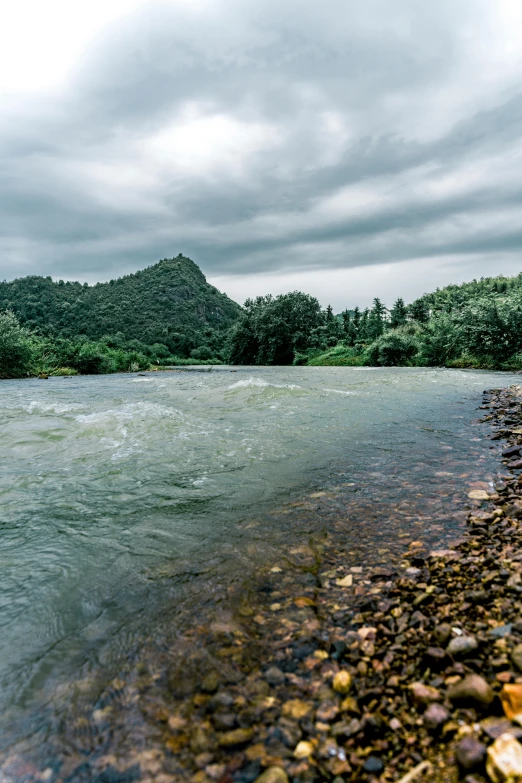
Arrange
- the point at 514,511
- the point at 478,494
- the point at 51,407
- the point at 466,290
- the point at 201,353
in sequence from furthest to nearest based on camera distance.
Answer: the point at 466,290 → the point at 201,353 → the point at 51,407 → the point at 478,494 → the point at 514,511

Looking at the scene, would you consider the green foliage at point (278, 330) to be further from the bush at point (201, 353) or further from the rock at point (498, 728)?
the rock at point (498, 728)

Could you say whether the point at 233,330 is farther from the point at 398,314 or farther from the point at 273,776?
the point at 273,776

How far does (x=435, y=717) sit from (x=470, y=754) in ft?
0.86

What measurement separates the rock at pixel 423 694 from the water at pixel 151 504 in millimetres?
1569

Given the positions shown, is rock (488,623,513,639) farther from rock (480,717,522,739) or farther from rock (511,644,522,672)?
rock (480,717,522,739)

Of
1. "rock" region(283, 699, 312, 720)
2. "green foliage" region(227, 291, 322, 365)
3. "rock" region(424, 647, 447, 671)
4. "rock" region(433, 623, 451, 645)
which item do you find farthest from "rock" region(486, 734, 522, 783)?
"green foliage" region(227, 291, 322, 365)

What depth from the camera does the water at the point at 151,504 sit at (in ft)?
9.20

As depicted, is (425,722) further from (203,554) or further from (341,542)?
(203,554)

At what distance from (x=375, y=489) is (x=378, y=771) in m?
3.90

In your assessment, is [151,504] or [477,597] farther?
[151,504]

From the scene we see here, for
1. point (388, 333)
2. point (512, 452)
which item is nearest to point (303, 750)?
point (512, 452)

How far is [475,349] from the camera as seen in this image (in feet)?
110

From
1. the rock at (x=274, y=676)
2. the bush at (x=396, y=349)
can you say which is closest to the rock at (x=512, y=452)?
the rock at (x=274, y=676)

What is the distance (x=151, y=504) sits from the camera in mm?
5207
